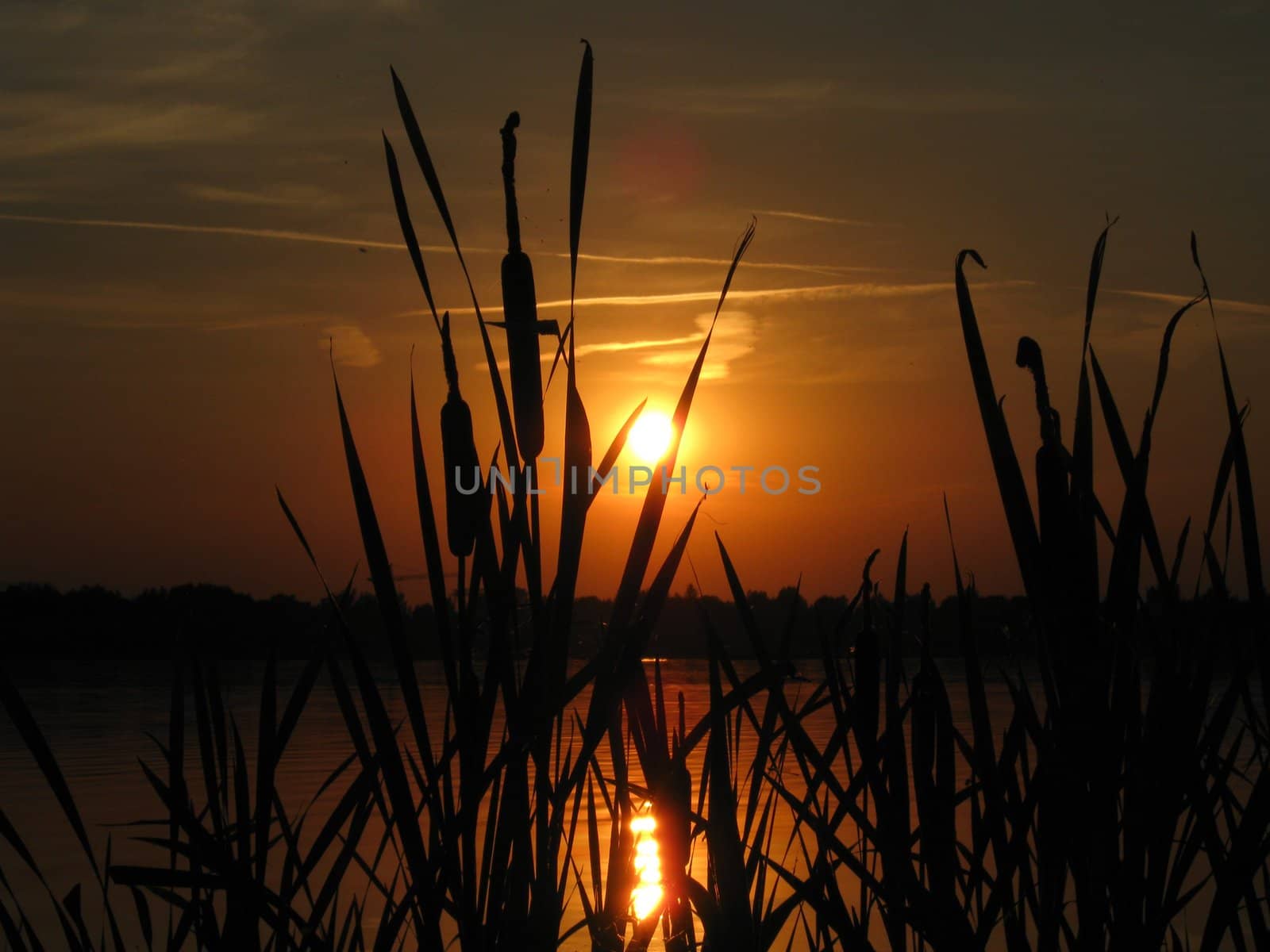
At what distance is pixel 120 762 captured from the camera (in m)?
28.1

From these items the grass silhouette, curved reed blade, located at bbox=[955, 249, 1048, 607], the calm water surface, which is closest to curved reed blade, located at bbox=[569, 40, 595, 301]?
the grass silhouette

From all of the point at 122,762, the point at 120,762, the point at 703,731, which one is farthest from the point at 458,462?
the point at 122,762

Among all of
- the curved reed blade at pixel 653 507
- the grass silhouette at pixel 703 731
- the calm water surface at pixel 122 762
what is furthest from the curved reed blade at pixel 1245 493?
the calm water surface at pixel 122 762

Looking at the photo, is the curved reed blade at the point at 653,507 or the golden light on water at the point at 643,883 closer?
the curved reed blade at the point at 653,507

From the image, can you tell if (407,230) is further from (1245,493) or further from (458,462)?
(1245,493)

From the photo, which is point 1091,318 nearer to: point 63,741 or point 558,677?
point 558,677

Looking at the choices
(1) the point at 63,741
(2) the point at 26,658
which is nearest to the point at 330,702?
(1) the point at 63,741

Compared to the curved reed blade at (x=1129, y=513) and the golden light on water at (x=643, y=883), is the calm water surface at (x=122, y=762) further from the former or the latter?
the curved reed blade at (x=1129, y=513)

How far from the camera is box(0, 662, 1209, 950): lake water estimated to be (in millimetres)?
16266

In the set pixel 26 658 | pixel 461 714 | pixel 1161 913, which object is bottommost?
pixel 1161 913

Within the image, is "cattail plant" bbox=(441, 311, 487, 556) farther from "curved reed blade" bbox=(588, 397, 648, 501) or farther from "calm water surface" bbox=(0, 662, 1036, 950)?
"calm water surface" bbox=(0, 662, 1036, 950)

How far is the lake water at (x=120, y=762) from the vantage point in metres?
16.3

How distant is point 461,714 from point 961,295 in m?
0.63

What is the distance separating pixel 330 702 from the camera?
50344 mm
